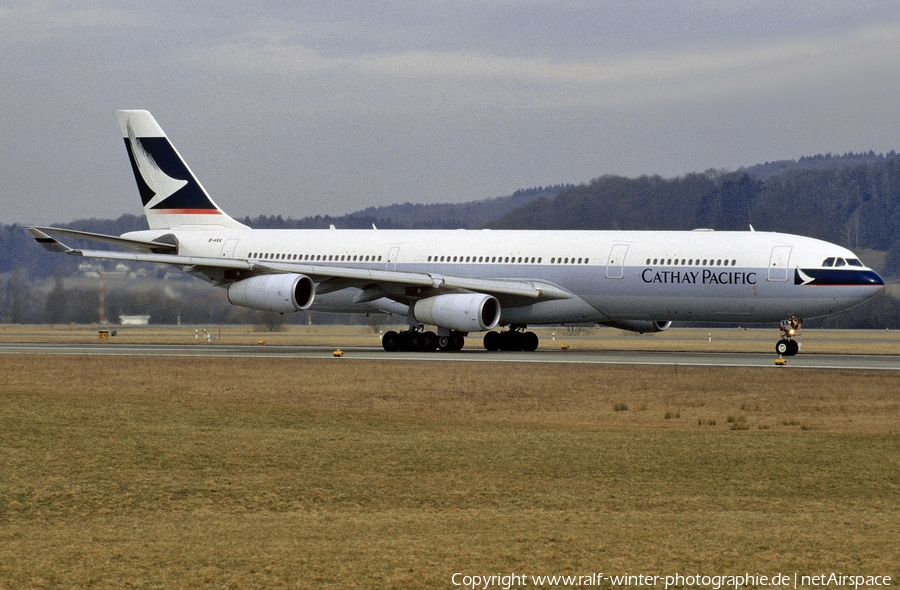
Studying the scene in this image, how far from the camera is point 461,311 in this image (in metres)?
38.1

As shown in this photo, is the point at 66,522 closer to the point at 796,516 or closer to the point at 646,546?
the point at 646,546

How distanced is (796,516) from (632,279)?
25.3 m

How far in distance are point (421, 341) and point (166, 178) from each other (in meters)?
13.6

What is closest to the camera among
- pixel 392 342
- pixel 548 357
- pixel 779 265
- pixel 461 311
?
pixel 779 265

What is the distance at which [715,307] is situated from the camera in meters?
37.7

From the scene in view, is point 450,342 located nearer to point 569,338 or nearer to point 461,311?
point 461,311

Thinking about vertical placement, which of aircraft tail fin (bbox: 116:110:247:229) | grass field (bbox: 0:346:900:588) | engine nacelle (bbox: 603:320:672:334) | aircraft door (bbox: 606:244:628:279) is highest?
aircraft tail fin (bbox: 116:110:247:229)

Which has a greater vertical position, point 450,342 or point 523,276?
point 523,276

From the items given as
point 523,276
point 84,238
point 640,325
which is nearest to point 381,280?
point 523,276

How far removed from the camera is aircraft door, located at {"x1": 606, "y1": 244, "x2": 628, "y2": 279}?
38688 millimetres

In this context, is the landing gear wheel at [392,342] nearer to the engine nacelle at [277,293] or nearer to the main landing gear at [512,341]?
the engine nacelle at [277,293]

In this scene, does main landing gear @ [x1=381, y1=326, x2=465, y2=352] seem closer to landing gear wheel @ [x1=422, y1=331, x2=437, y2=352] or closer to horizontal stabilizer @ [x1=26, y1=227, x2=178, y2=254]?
landing gear wheel @ [x1=422, y1=331, x2=437, y2=352]

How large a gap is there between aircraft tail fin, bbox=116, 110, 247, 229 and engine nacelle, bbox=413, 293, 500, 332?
40.2ft

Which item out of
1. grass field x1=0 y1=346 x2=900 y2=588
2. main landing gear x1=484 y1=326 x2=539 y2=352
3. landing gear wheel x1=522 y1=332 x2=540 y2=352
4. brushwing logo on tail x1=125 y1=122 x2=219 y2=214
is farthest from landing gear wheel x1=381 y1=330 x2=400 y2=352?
grass field x1=0 y1=346 x2=900 y2=588
